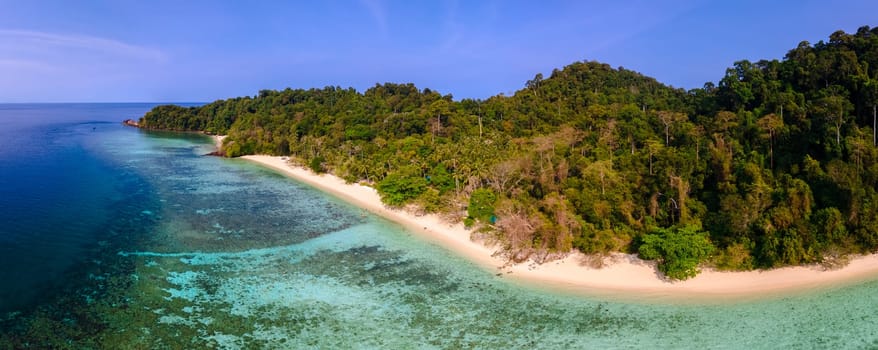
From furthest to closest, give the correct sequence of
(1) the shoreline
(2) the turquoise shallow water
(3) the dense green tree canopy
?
(3) the dense green tree canopy, (1) the shoreline, (2) the turquoise shallow water

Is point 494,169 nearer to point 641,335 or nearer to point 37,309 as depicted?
point 641,335

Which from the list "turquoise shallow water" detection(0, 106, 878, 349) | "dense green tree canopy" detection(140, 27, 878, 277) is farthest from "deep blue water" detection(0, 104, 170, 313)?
"dense green tree canopy" detection(140, 27, 878, 277)

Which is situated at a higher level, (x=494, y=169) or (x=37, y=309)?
(x=494, y=169)

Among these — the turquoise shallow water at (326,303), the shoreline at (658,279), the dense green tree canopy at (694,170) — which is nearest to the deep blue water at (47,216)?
the turquoise shallow water at (326,303)

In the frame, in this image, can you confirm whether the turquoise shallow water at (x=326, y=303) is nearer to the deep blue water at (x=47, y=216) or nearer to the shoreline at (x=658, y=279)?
the deep blue water at (x=47, y=216)

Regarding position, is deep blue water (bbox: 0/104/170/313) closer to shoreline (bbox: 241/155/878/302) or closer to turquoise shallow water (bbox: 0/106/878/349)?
turquoise shallow water (bbox: 0/106/878/349)

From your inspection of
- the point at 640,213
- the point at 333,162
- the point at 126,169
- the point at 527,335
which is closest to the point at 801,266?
the point at 640,213
